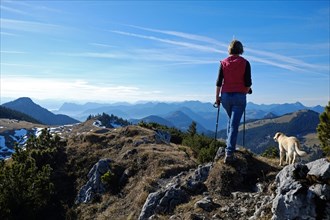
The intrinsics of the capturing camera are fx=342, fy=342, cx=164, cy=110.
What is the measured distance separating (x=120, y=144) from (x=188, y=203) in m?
17.8

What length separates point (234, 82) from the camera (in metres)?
12.5

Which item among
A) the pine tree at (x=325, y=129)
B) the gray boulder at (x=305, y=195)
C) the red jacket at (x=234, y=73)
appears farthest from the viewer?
the pine tree at (x=325, y=129)

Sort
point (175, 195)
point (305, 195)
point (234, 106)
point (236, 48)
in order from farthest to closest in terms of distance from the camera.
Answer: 1. point (175, 195)
2. point (234, 106)
3. point (236, 48)
4. point (305, 195)

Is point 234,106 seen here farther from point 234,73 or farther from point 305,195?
point 305,195

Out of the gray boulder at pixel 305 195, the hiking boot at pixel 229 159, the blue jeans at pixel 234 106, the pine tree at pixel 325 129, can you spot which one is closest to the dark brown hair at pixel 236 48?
the blue jeans at pixel 234 106

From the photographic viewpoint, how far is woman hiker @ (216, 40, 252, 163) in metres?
12.4

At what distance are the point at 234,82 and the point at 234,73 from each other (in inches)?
12.9

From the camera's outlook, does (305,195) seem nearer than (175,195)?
Yes

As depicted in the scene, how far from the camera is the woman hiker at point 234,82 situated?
12404 millimetres

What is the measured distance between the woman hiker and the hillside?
2471 millimetres

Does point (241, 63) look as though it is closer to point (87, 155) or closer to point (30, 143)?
point (87, 155)

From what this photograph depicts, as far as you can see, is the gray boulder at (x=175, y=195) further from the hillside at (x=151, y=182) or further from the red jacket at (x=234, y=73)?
the red jacket at (x=234, y=73)

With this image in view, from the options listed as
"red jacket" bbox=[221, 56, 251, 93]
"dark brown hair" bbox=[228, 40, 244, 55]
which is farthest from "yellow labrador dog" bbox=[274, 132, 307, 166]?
"dark brown hair" bbox=[228, 40, 244, 55]

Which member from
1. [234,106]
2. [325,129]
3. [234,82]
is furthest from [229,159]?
[325,129]
